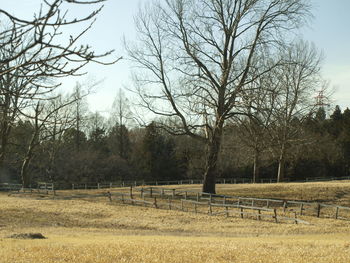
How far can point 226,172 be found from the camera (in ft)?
221

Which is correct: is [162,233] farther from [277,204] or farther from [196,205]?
[277,204]

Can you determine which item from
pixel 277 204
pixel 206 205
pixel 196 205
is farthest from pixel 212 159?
pixel 277 204

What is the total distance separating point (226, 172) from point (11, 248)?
182 feet

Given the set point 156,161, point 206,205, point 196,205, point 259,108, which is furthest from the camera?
point 156,161

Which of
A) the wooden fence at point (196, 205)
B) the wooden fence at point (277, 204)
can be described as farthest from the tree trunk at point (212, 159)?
the wooden fence at point (196, 205)

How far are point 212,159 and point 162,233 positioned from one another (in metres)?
11.1

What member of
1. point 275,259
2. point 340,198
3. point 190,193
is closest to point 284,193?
point 340,198

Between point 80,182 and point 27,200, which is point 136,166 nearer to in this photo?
point 80,182

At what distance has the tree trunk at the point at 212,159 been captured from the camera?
104 feet

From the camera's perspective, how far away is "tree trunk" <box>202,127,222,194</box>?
104ft

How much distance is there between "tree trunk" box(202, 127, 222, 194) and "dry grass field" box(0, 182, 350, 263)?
515cm

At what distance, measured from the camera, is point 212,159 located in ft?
109

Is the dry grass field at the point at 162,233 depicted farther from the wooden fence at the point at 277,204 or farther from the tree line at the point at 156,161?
the tree line at the point at 156,161

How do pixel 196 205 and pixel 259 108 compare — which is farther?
pixel 196 205
